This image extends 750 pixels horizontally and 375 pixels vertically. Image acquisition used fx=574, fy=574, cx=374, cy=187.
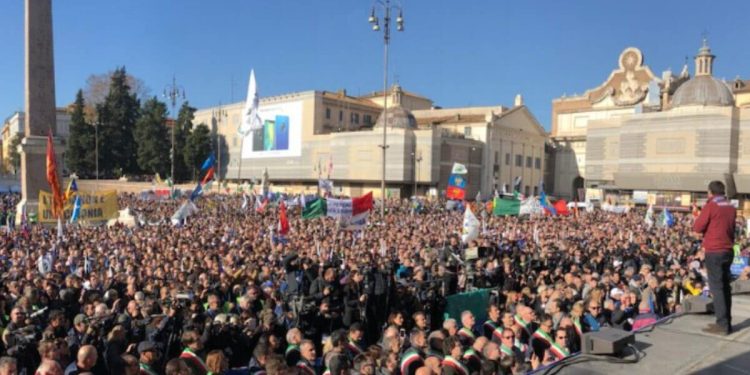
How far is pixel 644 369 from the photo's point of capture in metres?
4.21

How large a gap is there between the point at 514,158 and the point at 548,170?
34.4ft

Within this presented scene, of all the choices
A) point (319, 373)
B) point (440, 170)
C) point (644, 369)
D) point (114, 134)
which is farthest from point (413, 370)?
point (114, 134)

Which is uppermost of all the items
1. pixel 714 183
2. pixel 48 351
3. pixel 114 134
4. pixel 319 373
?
pixel 114 134

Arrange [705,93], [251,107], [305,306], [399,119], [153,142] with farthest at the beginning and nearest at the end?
[153,142], [399,119], [705,93], [251,107], [305,306]

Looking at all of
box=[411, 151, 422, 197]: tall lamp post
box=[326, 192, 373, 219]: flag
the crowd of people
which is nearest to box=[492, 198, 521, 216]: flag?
the crowd of people

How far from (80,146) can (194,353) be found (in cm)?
7153

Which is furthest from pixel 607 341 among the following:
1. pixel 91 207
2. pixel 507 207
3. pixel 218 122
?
pixel 218 122

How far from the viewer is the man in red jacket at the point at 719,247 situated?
16.7ft

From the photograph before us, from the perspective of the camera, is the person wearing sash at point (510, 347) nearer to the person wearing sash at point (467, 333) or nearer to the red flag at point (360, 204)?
the person wearing sash at point (467, 333)

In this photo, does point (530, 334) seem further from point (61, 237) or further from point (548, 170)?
point (548, 170)

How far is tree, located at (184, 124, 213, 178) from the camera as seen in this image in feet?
241

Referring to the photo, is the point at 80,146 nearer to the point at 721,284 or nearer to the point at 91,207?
the point at 91,207

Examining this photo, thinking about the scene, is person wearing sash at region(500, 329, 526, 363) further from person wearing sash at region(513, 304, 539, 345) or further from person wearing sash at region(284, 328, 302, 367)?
person wearing sash at region(284, 328, 302, 367)

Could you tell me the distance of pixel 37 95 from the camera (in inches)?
1081
